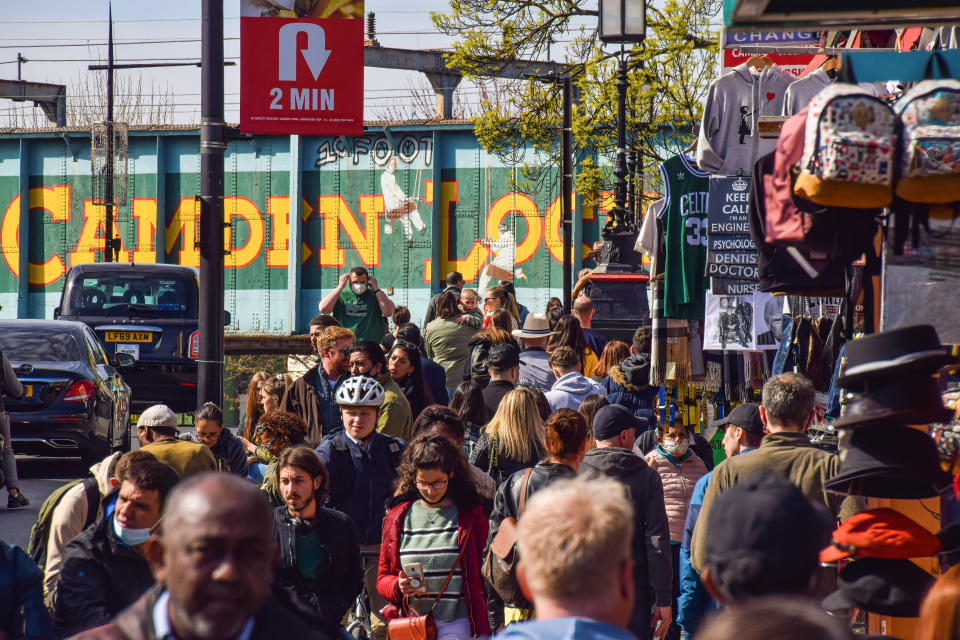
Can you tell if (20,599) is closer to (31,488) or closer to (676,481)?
(676,481)

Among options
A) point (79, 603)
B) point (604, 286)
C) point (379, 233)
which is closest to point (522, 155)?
point (379, 233)

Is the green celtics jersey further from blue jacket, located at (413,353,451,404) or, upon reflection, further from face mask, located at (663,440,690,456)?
blue jacket, located at (413,353,451,404)

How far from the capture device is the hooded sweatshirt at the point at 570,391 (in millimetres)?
8820

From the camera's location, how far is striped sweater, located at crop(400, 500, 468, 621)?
19.1 feet

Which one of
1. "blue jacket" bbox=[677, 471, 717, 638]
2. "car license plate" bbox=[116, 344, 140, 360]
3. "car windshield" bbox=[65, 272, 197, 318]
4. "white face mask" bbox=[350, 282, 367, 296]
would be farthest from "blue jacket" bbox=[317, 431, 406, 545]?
"car windshield" bbox=[65, 272, 197, 318]

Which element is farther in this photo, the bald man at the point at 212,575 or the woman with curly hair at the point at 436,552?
the woman with curly hair at the point at 436,552

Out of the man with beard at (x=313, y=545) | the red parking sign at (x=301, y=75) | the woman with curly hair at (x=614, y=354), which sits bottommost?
the man with beard at (x=313, y=545)

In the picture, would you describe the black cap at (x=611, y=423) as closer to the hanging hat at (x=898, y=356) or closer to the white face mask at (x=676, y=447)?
the white face mask at (x=676, y=447)

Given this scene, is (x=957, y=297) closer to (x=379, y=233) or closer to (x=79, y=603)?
(x=79, y=603)

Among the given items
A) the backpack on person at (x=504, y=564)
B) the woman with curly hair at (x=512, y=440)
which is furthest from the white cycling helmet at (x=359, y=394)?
the backpack on person at (x=504, y=564)

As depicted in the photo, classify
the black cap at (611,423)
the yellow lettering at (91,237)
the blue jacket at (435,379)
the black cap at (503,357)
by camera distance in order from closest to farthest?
the black cap at (611,423) < the black cap at (503,357) < the blue jacket at (435,379) < the yellow lettering at (91,237)

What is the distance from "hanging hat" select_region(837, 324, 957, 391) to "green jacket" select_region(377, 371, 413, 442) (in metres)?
4.64

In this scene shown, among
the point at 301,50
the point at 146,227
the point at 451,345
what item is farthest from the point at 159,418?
the point at 146,227

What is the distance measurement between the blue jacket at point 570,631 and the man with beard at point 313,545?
2.74 m
